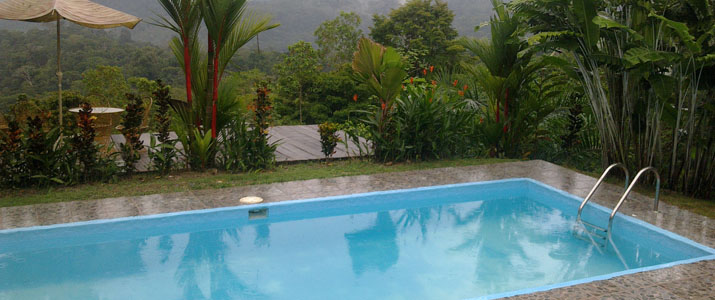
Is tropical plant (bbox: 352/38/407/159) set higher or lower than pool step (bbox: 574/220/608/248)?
higher

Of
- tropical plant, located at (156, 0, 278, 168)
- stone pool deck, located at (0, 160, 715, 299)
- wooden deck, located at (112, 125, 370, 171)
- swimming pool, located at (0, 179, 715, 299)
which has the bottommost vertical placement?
swimming pool, located at (0, 179, 715, 299)

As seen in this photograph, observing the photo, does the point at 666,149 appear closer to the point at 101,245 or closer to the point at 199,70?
the point at 199,70

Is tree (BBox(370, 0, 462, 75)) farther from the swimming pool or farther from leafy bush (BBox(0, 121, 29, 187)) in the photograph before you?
leafy bush (BBox(0, 121, 29, 187))

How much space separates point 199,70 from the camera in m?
6.02

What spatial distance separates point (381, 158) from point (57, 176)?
3601mm

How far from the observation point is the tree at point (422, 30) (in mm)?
17422

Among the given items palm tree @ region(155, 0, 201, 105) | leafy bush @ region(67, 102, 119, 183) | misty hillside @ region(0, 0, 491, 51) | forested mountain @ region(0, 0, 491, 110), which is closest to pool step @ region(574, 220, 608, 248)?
palm tree @ region(155, 0, 201, 105)

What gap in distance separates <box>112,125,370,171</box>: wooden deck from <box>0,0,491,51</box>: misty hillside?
8805 millimetres

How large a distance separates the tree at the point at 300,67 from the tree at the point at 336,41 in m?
2.55

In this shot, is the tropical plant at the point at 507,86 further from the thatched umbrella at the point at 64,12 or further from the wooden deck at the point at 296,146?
the thatched umbrella at the point at 64,12

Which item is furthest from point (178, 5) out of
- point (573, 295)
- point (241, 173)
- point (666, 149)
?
point (666, 149)

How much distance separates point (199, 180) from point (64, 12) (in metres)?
2.15

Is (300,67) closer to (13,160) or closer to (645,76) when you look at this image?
(13,160)

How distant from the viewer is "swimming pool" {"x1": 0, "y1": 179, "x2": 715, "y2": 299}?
12.5 feet
